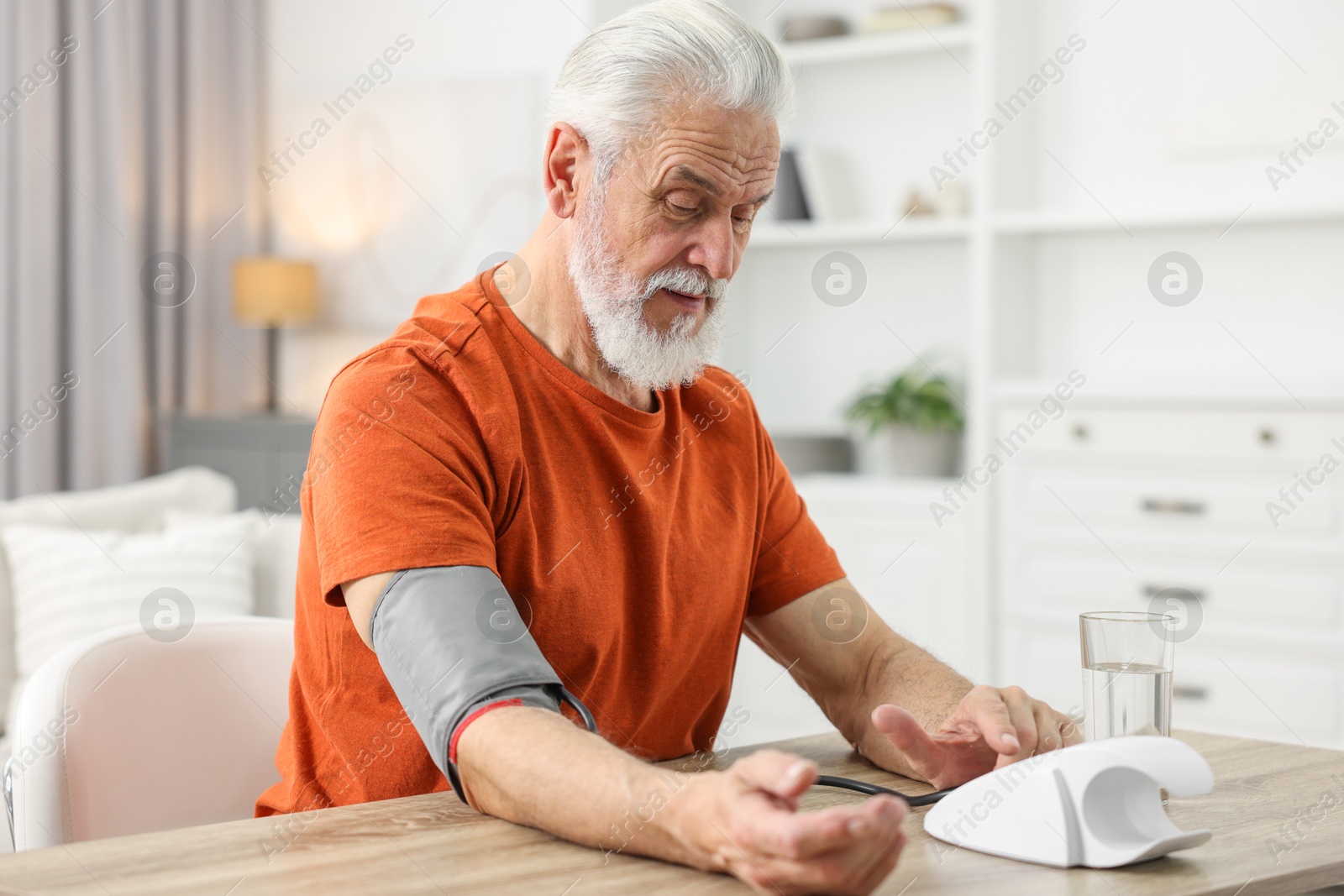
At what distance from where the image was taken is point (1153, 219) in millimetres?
3309

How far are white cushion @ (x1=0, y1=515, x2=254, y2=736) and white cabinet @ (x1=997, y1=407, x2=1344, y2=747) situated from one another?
5.87 ft

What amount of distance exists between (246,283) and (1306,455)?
10.1 ft

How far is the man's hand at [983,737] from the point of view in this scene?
1089 millimetres

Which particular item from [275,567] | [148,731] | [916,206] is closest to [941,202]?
[916,206]

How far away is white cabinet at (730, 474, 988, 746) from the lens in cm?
338

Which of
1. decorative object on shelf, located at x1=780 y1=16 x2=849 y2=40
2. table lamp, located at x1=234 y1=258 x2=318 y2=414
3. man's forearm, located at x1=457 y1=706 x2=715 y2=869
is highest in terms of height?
decorative object on shelf, located at x1=780 y1=16 x2=849 y2=40

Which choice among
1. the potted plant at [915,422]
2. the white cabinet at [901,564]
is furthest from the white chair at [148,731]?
the potted plant at [915,422]

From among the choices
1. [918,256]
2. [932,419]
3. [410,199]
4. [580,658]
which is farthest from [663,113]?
[410,199]

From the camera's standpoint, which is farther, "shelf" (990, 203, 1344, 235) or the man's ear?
"shelf" (990, 203, 1344, 235)

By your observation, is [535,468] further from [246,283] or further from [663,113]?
[246,283]

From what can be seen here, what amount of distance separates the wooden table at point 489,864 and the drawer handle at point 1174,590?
211 cm

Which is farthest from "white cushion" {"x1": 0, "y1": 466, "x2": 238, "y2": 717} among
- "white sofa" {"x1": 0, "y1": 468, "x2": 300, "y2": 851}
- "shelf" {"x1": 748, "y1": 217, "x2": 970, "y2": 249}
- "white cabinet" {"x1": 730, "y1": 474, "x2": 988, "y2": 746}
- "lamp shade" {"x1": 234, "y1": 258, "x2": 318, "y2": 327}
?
"shelf" {"x1": 748, "y1": 217, "x2": 970, "y2": 249}

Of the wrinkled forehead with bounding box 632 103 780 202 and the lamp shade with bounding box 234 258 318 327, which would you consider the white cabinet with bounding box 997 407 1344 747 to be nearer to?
the wrinkled forehead with bounding box 632 103 780 202

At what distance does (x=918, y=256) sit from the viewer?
3885mm
